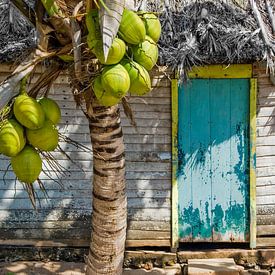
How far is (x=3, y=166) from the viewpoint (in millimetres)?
6355

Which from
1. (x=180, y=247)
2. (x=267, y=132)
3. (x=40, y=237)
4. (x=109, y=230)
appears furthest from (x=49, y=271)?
(x=109, y=230)

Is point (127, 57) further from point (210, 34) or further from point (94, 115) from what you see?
point (210, 34)

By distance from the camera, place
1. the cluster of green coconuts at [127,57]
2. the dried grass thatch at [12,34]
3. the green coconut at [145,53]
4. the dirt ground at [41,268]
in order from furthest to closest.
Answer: the dirt ground at [41,268]
the dried grass thatch at [12,34]
the green coconut at [145,53]
the cluster of green coconuts at [127,57]

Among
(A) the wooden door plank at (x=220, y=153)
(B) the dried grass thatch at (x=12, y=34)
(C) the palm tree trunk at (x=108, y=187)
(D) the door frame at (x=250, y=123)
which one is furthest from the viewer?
(A) the wooden door plank at (x=220, y=153)

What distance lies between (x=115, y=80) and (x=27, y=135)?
427mm

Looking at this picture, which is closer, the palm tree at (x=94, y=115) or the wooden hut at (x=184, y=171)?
the palm tree at (x=94, y=115)

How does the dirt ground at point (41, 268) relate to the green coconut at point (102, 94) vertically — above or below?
below

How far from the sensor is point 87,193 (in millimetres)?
6406

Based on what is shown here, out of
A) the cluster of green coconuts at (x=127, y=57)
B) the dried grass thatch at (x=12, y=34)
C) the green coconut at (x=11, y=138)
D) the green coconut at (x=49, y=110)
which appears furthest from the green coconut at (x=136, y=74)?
the dried grass thatch at (x=12, y=34)

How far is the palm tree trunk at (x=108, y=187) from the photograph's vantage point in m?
2.36

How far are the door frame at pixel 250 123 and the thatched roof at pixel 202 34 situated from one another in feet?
1.04

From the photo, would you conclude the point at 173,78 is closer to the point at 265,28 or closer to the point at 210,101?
the point at 210,101

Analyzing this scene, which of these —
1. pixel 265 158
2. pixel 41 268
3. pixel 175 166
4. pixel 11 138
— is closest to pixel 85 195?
pixel 41 268

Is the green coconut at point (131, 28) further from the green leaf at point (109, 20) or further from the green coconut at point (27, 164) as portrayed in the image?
the green coconut at point (27, 164)
